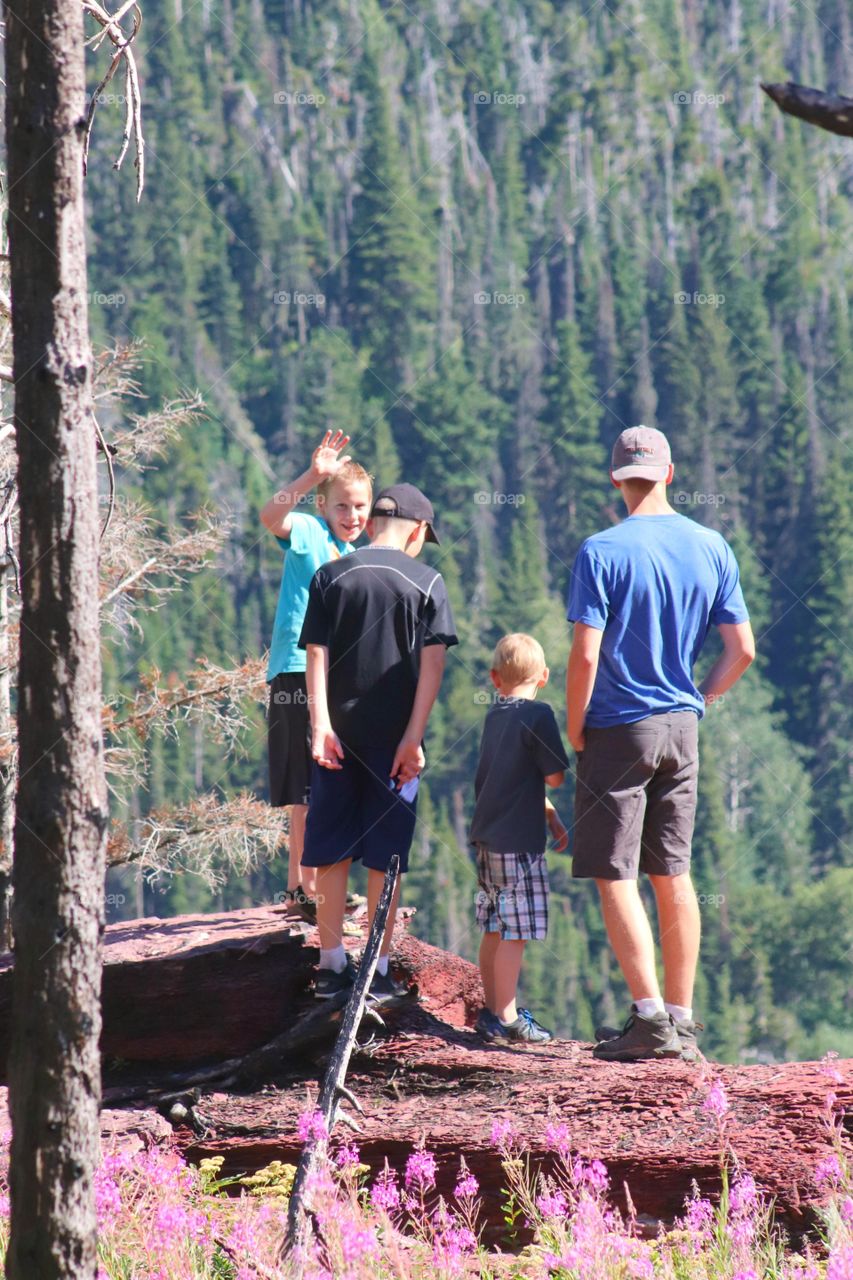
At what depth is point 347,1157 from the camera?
400 centimetres

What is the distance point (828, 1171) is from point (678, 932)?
123 cm

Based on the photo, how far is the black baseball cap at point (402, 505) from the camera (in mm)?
5168

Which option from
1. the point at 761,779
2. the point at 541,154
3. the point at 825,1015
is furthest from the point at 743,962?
the point at 541,154

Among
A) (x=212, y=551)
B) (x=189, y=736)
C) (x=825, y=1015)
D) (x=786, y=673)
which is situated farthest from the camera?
(x=786, y=673)

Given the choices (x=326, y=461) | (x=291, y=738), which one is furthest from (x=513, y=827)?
(x=326, y=461)

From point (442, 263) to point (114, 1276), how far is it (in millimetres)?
111458

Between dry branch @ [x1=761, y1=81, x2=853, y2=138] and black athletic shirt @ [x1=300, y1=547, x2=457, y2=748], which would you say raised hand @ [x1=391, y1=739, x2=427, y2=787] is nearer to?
black athletic shirt @ [x1=300, y1=547, x2=457, y2=748]

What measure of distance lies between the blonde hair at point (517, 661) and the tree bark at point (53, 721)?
7.81ft

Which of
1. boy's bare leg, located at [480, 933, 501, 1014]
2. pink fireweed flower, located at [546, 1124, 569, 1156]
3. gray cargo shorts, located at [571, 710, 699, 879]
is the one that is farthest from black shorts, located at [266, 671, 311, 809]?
pink fireweed flower, located at [546, 1124, 569, 1156]

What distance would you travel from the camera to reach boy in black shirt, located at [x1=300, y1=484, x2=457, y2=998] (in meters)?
5.00

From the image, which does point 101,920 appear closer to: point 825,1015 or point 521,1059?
point 521,1059

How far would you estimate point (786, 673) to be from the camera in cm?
9169

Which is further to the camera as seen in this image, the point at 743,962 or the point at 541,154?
the point at 541,154

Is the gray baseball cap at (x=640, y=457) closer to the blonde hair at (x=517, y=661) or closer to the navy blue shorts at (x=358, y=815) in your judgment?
the blonde hair at (x=517, y=661)
